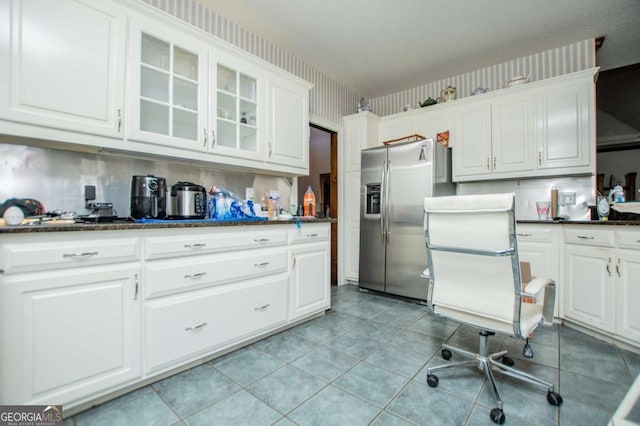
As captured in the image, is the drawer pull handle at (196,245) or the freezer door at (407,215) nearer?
the drawer pull handle at (196,245)

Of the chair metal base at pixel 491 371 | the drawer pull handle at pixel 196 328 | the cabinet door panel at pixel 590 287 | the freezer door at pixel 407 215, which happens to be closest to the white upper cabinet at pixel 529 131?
the freezer door at pixel 407 215

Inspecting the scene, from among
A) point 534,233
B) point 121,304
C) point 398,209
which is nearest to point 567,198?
point 534,233

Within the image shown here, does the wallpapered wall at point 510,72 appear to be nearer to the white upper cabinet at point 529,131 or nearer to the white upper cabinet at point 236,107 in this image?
the white upper cabinet at point 529,131

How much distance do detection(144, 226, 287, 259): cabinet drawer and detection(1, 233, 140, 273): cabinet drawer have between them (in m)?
0.10

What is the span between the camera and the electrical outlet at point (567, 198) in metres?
2.93

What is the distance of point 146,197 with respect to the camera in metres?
1.86

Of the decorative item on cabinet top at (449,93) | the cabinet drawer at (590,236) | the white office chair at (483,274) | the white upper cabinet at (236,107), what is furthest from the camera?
the decorative item on cabinet top at (449,93)

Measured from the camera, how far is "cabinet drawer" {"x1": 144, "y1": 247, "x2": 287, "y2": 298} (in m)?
1.59

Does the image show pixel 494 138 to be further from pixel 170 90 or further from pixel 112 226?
pixel 112 226

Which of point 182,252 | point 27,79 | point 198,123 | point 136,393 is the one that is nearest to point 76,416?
point 136,393

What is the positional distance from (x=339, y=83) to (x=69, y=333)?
12.6 ft

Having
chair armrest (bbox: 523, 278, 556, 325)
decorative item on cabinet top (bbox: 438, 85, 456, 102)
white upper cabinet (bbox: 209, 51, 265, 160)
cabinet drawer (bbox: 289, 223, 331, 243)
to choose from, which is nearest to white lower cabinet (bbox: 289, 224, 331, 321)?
cabinet drawer (bbox: 289, 223, 331, 243)

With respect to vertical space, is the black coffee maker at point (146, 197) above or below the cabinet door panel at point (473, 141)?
below

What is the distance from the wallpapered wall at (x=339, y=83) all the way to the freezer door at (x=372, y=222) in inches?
35.6
